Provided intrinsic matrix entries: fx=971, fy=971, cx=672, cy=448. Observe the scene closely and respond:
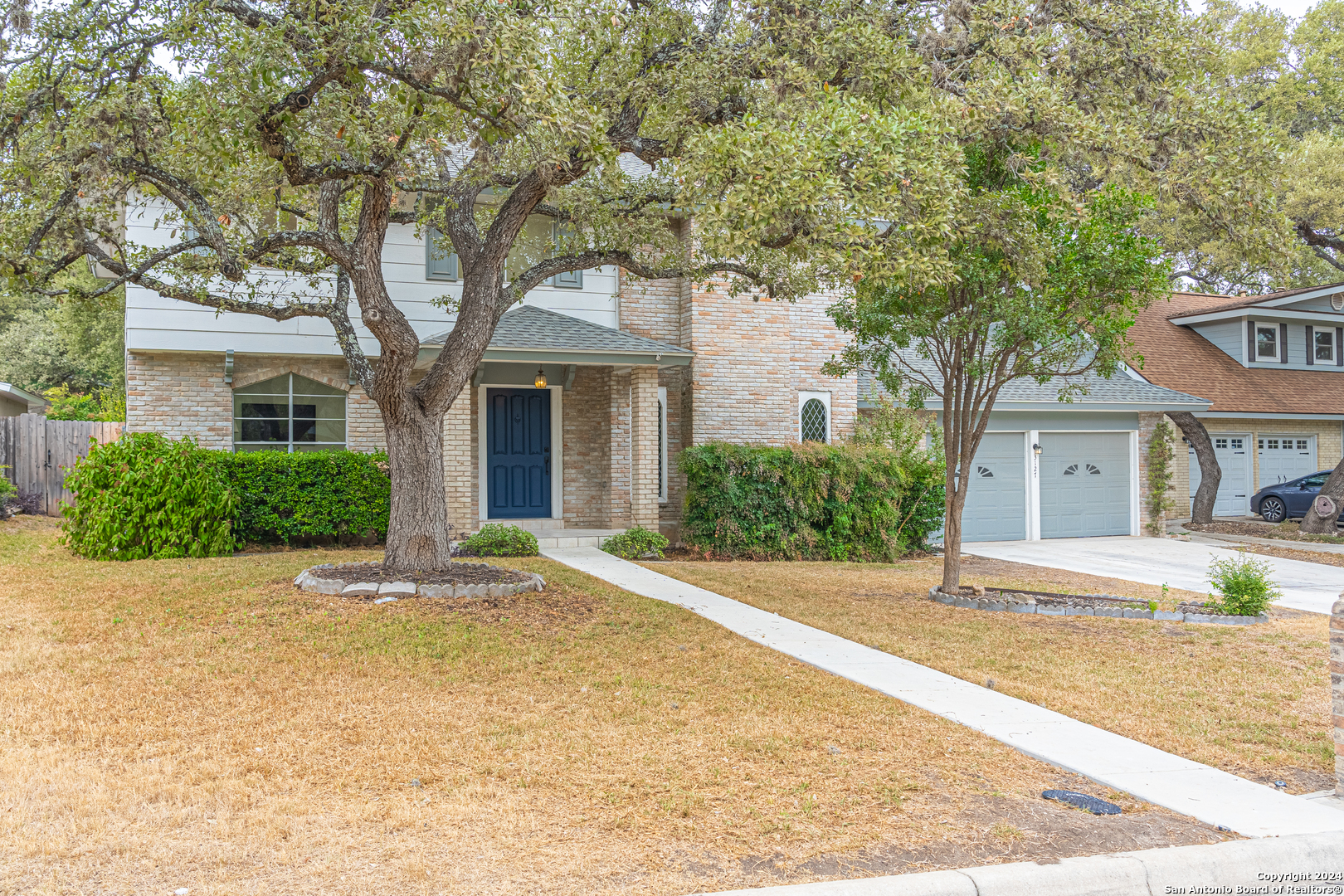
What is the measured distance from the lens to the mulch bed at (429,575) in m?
9.33

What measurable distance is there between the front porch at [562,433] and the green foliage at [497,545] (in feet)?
2.68

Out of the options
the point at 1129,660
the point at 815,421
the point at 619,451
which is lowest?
the point at 1129,660

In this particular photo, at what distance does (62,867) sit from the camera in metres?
3.68

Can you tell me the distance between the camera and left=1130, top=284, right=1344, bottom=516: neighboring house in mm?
21625

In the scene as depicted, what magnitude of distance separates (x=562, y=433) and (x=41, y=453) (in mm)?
9454

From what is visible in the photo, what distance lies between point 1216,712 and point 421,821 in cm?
510

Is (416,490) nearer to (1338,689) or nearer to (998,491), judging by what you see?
(1338,689)

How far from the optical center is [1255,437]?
22188 mm

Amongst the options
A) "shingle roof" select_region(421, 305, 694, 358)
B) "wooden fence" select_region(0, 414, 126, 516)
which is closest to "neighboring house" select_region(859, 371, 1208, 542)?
"shingle roof" select_region(421, 305, 694, 358)

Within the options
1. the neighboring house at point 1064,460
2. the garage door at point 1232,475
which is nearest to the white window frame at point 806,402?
the neighboring house at point 1064,460

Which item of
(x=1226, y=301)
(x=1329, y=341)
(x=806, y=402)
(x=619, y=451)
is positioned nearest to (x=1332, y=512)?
(x=1329, y=341)

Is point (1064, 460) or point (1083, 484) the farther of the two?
point (1083, 484)

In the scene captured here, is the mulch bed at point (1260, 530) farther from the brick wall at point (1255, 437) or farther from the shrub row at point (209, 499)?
the shrub row at point (209, 499)

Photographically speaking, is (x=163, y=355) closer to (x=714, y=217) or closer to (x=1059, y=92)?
(x=714, y=217)
